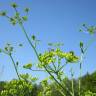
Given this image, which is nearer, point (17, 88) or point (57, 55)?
point (57, 55)

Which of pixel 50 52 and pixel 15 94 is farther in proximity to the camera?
pixel 15 94

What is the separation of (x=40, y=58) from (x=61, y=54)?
821mm

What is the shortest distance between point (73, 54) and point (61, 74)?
888 mm

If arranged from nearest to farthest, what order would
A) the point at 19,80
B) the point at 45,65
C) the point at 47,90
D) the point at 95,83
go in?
the point at 45,65 < the point at 19,80 < the point at 47,90 < the point at 95,83

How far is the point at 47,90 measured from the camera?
19406 millimetres

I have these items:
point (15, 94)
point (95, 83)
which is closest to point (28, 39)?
point (15, 94)

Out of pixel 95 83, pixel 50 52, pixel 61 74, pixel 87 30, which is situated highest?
pixel 95 83

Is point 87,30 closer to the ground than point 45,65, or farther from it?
farther from it

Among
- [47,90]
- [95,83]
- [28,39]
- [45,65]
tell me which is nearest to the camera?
[45,65]

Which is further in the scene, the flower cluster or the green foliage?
the green foliage

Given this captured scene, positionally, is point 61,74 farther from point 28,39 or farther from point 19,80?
point 19,80

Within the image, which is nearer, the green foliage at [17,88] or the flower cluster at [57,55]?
the flower cluster at [57,55]

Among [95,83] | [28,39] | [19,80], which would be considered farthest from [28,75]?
[95,83]

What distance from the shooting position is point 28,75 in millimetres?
18078
